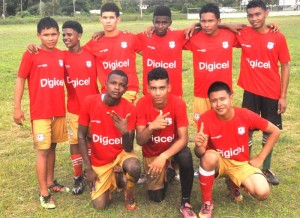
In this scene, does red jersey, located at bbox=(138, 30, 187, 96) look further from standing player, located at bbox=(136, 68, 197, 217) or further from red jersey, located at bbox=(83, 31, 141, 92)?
standing player, located at bbox=(136, 68, 197, 217)

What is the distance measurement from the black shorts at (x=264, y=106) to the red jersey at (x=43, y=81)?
2.37 m

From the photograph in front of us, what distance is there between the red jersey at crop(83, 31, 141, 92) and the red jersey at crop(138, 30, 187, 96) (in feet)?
0.80

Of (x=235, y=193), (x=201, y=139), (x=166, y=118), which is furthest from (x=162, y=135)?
(x=235, y=193)

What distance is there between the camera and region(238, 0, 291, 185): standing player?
207 inches

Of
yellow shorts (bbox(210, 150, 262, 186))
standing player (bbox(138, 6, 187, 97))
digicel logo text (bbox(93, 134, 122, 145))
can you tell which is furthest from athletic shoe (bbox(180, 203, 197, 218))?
standing player (bbox(138, 6, 187, 97))

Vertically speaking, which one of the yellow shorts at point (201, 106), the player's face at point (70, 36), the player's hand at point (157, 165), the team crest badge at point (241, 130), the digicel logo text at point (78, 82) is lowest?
the player's hand at point (157, 165)

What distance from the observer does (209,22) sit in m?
5.33

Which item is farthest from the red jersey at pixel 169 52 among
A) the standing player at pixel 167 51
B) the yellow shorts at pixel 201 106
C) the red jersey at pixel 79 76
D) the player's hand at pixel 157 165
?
the player's hand at pixel 157 165

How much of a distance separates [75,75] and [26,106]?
4.73 metres

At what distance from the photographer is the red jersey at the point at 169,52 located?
5656 millimetres

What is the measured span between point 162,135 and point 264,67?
162 centimetres

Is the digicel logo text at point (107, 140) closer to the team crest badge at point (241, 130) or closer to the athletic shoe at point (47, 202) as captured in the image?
the athletic shoe at point (47, 202)

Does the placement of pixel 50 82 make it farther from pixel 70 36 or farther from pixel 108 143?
pixel 108 143

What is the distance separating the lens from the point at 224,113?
4.47 metres
